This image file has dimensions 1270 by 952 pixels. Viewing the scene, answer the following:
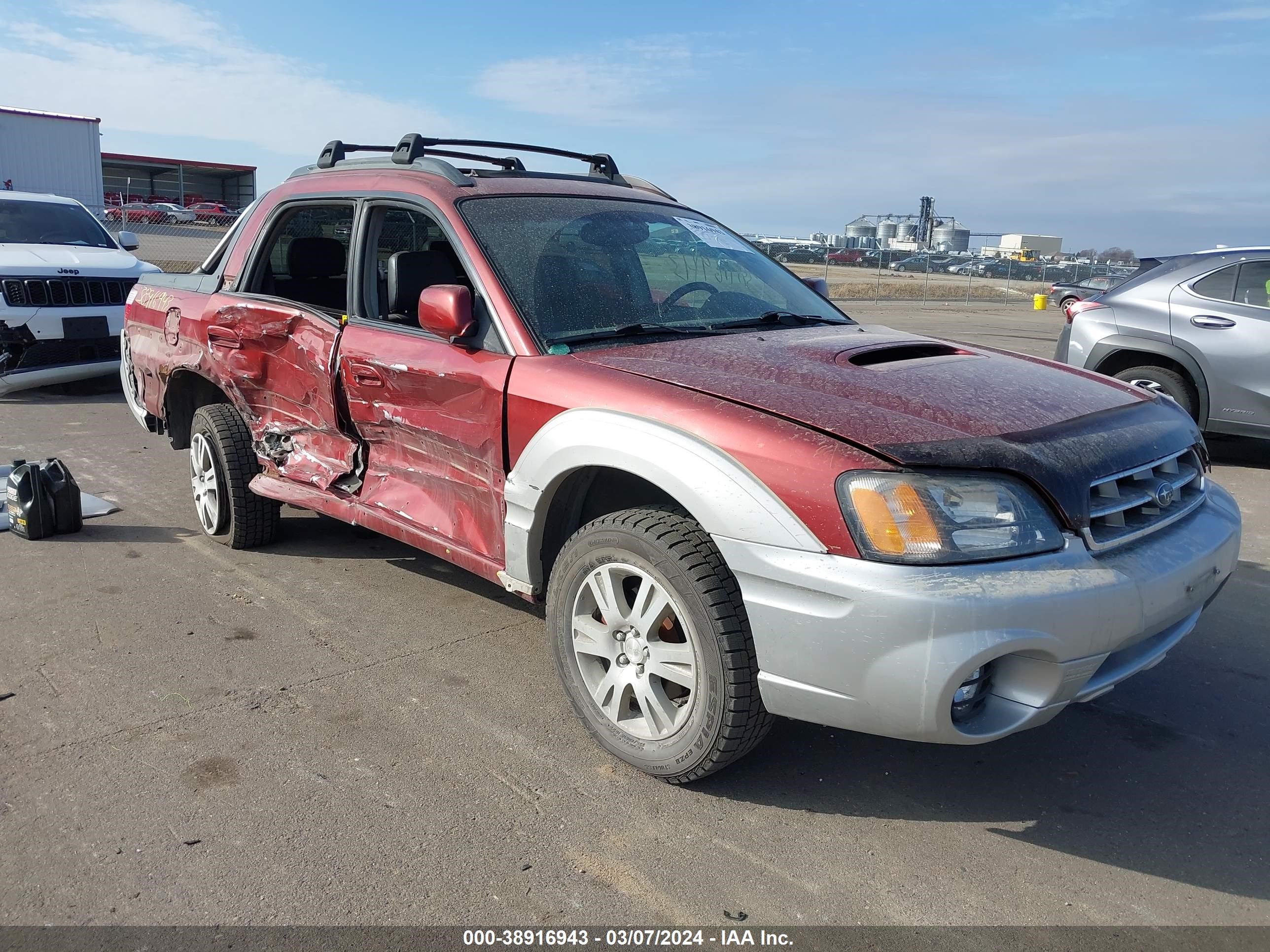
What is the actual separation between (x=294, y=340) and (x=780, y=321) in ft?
6.71

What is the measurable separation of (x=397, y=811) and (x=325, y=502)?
1.82 meters

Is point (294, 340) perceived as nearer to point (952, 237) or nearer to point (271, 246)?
point (271, 246)

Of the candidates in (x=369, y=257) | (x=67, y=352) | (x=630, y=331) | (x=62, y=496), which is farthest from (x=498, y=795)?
(x=67, y=352)

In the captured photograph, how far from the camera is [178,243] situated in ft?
112

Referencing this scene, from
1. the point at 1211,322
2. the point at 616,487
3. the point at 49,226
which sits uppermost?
the point at 49,226

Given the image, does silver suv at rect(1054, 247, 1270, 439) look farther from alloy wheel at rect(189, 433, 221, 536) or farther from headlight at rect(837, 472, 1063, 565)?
alloy wheel at rect(189, 433, 221, 536)

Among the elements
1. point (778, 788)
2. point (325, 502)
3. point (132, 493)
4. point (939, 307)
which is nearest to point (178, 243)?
point (939, 307)

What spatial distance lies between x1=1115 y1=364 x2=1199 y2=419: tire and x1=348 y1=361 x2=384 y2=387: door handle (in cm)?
553

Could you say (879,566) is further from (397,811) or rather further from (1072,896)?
(397,811)

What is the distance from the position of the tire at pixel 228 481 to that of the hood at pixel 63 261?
4.80 meters

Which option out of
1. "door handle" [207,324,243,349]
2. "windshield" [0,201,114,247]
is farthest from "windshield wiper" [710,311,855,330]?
"windshield" [0,201,114,247]

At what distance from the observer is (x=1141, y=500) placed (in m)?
2.84

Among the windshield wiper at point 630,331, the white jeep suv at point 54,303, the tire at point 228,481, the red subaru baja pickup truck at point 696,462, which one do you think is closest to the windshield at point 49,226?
the white jeep suv at point 54,303

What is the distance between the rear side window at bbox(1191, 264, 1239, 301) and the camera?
7.25 meters
